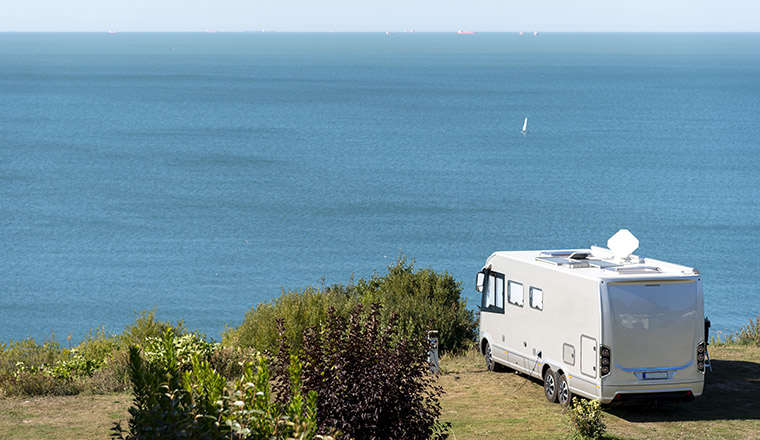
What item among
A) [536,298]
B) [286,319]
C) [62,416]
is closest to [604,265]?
[536,298]

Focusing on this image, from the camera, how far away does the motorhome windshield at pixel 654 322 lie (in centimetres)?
1279

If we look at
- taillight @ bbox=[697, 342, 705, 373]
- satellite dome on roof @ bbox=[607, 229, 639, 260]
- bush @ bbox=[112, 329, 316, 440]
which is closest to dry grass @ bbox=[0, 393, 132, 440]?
bush @ bbox=[112, 329, 316, 440]

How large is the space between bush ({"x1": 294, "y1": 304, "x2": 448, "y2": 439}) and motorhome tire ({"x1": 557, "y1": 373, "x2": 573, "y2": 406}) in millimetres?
4971

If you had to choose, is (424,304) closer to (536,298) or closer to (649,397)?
(536,298)

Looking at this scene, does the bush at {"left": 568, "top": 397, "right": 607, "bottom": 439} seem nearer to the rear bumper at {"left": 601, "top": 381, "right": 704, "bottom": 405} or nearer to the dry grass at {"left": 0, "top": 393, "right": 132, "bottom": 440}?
the rear bumper at {"left": 601, "top": 381, "right": 704, "bottom": 405}

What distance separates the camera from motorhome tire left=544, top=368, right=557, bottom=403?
14.1m

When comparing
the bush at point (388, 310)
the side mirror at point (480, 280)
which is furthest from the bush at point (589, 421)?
the bush at point (388, 310)

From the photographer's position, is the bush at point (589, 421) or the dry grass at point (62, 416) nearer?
the bush at point (589, 421)

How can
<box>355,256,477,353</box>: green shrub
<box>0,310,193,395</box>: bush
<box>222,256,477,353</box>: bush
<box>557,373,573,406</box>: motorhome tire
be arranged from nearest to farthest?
<box>557,373,573,406</box>: motorhome tire → <box>0,310,193,395</box>: bush → <box>222,256,477,353</box>: bush → <box>355,256,477,353</box>: green shrub

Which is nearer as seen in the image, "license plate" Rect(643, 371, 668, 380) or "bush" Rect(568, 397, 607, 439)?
"bush" Rect(568, 397, 607, 439)

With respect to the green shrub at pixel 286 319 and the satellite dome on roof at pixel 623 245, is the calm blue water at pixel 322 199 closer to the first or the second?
the green shrub at pixel 286 319

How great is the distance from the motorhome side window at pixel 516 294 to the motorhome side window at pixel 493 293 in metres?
0.32

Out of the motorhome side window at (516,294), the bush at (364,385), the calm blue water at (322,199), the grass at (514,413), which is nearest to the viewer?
the bush at (364,385)

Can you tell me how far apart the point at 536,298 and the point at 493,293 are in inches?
62.0
